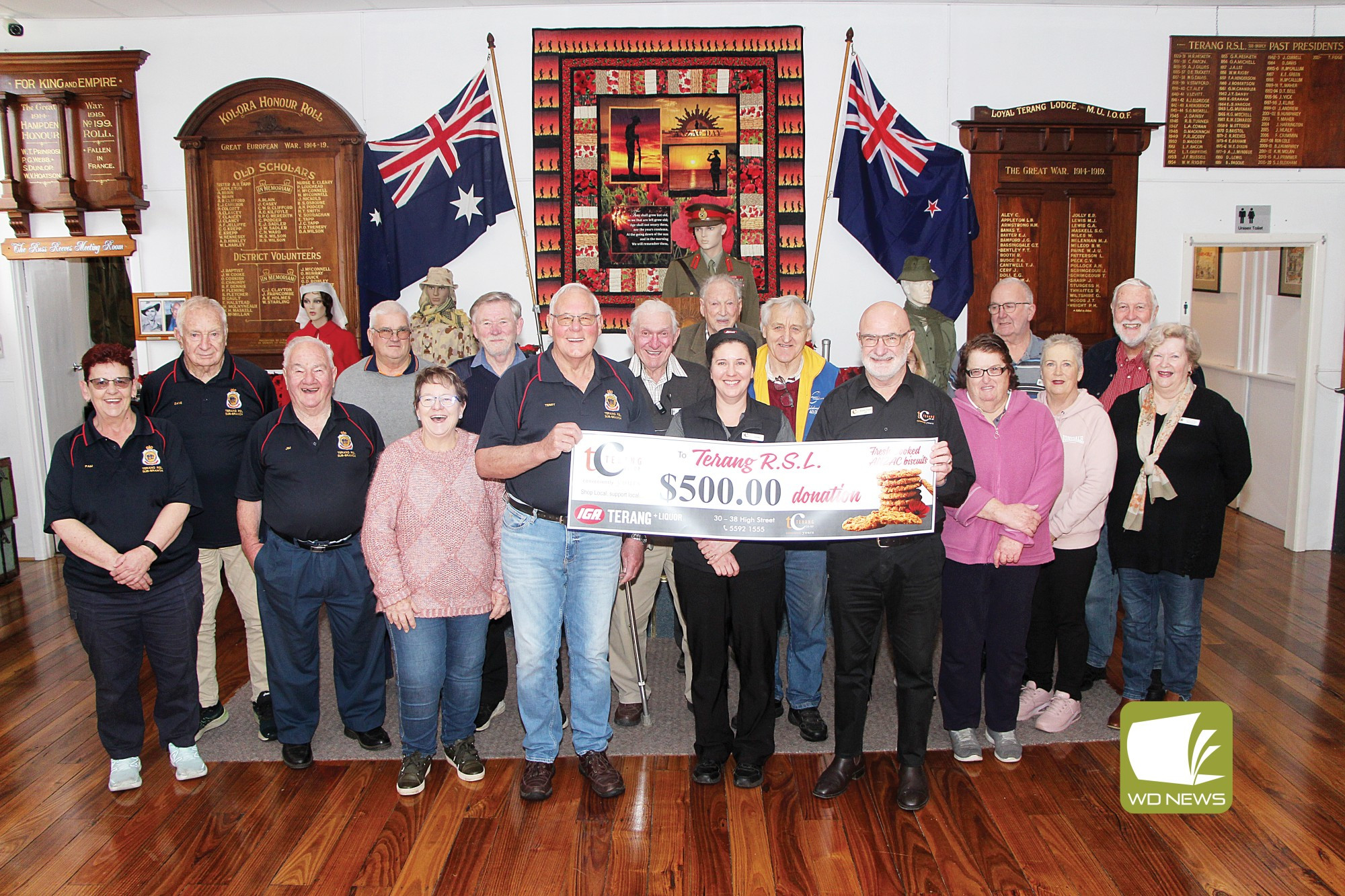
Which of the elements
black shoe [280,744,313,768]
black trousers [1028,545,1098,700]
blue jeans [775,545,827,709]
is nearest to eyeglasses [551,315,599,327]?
blue jeans [775,545,827,709]

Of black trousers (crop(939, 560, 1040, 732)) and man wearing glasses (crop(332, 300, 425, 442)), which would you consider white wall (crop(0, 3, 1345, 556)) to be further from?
black trousers (crop(939, 560, 1040, 732))

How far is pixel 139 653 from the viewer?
335 centimetres

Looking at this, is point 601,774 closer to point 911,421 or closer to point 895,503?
point 895,503

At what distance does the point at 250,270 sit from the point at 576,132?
2.54 metres

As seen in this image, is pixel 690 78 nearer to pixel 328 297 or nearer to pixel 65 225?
pixel 328 297

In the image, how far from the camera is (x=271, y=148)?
248 inches

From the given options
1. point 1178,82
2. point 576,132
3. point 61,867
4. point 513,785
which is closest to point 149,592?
point 61,867

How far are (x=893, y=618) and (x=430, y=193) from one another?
460 centimetres

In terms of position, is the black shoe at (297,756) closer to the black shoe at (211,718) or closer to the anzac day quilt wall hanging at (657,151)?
the black shoe at (211,718)

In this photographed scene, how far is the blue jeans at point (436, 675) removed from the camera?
322cm

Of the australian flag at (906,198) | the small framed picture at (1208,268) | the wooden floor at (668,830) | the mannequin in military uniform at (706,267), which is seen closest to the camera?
the wooden floor at (668,830)

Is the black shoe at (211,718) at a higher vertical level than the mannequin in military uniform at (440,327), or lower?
lower

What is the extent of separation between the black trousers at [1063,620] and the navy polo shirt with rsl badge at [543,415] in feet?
6.37

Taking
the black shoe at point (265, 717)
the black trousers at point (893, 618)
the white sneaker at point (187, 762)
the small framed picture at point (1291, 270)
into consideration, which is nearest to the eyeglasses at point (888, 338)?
the black trousers at point (893, 618)
